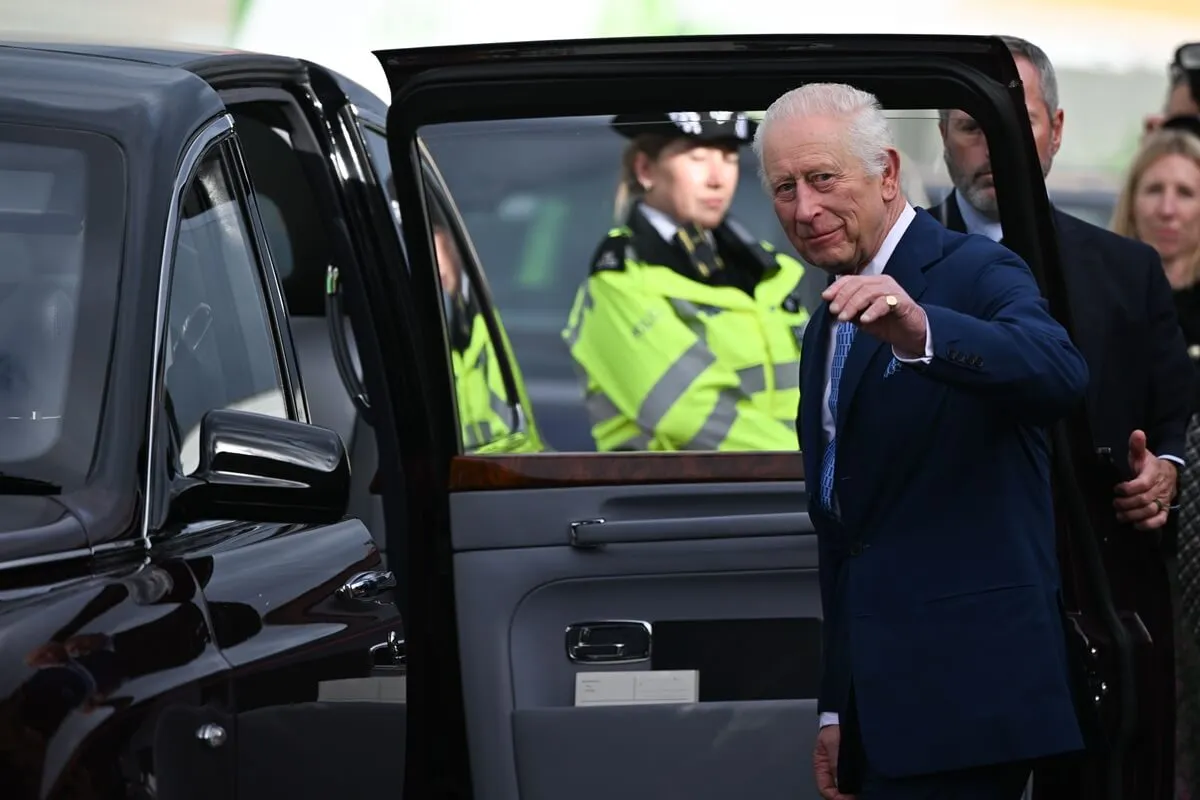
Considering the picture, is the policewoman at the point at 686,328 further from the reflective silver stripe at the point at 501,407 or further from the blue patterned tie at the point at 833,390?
the blue patterned tie at the point at 833,390

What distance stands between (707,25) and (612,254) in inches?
282

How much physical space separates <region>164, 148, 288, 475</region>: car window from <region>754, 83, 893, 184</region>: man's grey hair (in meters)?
0.86

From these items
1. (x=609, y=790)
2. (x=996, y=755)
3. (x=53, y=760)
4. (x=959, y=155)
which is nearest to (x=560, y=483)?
(x=609, y=790)

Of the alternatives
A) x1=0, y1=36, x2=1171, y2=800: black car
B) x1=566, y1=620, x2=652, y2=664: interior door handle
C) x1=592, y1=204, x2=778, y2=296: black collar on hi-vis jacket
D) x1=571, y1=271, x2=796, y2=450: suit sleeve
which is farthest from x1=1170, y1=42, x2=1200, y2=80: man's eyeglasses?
x1=566, y1=620, x2=652, y2=664: interior door handle

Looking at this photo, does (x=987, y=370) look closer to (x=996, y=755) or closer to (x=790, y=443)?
(x=996, y=755)

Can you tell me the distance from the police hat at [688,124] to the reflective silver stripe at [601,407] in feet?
2.16

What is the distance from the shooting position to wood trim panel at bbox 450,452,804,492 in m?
4.28

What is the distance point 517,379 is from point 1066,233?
148cm

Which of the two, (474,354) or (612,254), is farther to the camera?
(612,254)

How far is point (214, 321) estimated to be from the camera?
3537 mm

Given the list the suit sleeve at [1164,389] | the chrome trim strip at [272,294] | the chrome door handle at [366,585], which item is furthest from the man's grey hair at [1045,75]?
the chrome door handle at [366,585]

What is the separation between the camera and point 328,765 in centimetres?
320

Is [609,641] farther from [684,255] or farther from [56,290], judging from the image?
[56,290]

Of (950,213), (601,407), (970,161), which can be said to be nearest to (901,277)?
(970,161)
